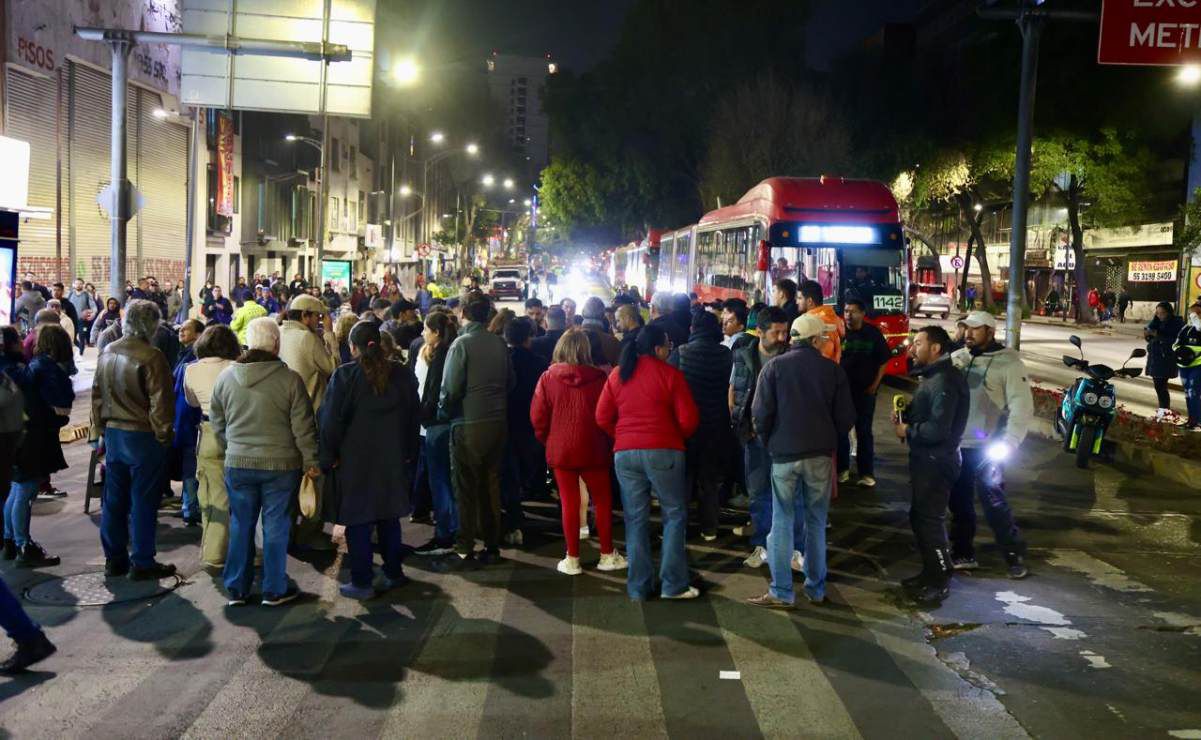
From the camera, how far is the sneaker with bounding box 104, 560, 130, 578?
7875 millimetres

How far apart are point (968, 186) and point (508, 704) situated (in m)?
48.2

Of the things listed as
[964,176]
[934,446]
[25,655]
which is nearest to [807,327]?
[934,446]

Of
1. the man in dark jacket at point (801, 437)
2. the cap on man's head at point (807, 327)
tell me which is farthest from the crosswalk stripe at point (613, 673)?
the cap on man's head at point (807, 327)

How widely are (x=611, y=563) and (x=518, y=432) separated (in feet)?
5.78

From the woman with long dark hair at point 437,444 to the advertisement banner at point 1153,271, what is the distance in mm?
43625

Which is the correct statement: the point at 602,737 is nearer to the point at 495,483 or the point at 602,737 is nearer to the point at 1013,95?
the point at 495,483

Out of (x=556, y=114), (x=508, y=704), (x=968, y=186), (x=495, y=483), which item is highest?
(x=556, y=114)

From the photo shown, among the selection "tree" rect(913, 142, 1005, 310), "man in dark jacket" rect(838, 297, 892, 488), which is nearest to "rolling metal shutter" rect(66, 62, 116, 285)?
"man in dark jacket" rect(838, 297, 892, 488)

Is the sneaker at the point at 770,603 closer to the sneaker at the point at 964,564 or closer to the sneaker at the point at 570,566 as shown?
the sneaker at the point at 570,566

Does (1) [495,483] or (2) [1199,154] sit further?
(2) [1199,154]

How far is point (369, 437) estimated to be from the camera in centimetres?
738

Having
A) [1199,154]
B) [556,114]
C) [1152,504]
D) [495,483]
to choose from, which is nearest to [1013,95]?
[1199,154]

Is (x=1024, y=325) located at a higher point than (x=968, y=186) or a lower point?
lower

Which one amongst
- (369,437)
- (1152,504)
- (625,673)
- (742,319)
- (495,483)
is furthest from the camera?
(1152,504)
